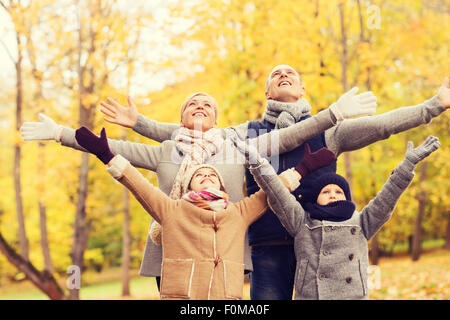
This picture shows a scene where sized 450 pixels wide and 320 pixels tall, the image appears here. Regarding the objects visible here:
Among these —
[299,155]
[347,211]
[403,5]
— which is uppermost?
[403,5]

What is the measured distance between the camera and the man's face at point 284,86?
10.0 ft

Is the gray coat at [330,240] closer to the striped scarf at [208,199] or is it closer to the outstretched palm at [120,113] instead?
the striped scarf at [208,199]

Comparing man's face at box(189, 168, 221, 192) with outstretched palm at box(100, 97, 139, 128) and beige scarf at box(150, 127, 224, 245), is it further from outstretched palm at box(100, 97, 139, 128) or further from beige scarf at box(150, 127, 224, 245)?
outstretched palm at box(100, 97, 139, 128)

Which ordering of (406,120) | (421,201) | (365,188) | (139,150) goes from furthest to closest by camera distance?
(421,201) < (365,188) < (139,150) < (406,120)

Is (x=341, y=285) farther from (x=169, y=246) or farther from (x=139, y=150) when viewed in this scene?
(x=139, y=150)

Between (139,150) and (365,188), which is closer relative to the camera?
(139,150)

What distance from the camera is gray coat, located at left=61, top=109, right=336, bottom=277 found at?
2.83m

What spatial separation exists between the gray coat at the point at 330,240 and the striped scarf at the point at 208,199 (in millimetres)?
238

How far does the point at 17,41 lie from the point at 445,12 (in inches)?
350

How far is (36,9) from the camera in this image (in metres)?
6.91

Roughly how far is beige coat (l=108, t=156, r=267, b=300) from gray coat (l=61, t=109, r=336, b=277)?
9.0 inches

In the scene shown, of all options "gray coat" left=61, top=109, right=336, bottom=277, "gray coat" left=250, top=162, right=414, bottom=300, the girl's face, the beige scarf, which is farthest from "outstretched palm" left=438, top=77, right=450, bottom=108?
the beige scarf

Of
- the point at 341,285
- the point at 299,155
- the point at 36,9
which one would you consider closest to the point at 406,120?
the point at 299,155

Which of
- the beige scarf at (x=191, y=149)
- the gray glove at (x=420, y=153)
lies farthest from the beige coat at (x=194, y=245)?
the gray glove at (x=420, y=153)
